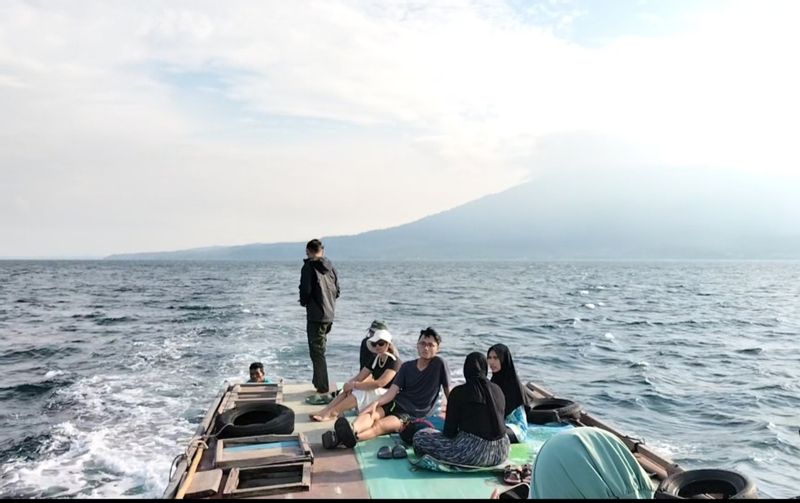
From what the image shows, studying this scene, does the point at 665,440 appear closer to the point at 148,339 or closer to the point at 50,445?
the point at 50,445

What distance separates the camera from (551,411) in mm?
10266

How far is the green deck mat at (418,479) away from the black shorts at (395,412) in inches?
29.4

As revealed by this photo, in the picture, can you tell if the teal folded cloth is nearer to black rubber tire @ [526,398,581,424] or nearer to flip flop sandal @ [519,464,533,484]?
flip flop sandal @ [519,464,533,484]

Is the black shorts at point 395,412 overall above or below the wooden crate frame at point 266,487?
above

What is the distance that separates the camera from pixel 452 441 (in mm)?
7793

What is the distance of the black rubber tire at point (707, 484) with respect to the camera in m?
6.48

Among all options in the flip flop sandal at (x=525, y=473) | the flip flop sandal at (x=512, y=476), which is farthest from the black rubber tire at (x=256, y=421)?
the flip flop sandal at (x=525, y=473)

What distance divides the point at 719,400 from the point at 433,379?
538 inches

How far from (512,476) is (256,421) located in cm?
463

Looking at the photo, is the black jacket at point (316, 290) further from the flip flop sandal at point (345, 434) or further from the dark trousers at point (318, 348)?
the flip flop sandal at point (345, 434)

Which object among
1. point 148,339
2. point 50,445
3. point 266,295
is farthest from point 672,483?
point 266,295

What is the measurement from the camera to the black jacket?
11.8 meters

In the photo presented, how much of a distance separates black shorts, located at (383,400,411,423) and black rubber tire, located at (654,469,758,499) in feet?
12.6

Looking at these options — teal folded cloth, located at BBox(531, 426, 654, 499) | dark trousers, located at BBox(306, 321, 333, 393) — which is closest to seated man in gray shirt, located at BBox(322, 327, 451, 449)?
dark trousers, located at BBox(306, 321, 333, 393)
